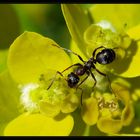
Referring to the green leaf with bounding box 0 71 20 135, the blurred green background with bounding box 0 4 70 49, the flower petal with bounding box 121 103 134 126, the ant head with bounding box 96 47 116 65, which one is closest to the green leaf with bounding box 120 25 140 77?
the ant head with bounding box 96 47 116 65

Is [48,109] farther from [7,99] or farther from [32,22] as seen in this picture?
[32,22]

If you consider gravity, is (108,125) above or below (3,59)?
below

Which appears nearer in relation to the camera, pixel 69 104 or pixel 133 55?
pixel 69 104

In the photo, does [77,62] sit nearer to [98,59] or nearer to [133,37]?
[98,59]

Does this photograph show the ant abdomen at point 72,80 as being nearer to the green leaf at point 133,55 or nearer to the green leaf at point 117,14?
the green leaf at point 133,55

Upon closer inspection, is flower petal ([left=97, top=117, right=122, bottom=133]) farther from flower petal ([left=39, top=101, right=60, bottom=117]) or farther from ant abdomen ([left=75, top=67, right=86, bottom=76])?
ant abdomen ([left=75, top=67, right=86, bottom=76])

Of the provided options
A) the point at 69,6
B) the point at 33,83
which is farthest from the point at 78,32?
the point at 33,83

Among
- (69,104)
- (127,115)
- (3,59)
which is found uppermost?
(3,59)

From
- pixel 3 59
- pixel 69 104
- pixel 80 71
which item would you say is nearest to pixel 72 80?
pixel 69 104
